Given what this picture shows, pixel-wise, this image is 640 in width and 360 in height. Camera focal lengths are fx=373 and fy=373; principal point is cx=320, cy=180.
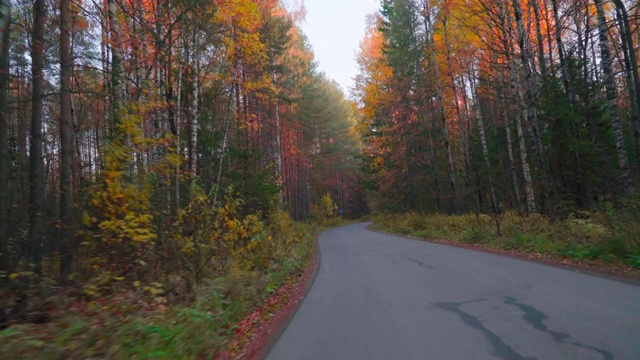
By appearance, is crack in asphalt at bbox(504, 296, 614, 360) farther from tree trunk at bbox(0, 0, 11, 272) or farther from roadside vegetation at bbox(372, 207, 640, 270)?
tree trunk at bbox(0, 0, 11, 272)

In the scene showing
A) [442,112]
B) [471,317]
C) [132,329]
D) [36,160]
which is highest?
[442,112]

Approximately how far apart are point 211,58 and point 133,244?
11967 mm

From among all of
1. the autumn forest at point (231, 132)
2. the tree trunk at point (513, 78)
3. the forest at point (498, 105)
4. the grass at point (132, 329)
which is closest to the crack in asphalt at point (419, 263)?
the autumn forest at point (231, 132)

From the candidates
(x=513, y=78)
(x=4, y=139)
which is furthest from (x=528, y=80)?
(x=4, y=139)

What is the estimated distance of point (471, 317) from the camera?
515 centimetres

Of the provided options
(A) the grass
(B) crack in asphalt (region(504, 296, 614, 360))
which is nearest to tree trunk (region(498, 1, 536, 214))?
(B) crack in asphalt (region(504, 296, 614, 360))

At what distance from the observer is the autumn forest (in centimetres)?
603

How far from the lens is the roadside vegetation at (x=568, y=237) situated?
26.7 feet

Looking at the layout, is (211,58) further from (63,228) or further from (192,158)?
(63,228)

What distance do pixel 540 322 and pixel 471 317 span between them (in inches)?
32.7

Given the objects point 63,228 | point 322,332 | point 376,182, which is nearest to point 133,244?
point 63,228

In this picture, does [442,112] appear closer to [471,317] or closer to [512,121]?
[512,121]

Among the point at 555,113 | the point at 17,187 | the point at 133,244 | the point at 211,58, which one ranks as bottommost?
the point at 133,244

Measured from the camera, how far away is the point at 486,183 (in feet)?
75.8
